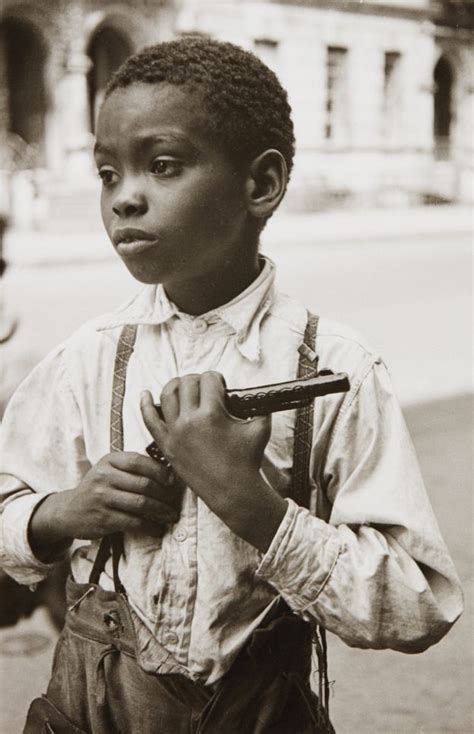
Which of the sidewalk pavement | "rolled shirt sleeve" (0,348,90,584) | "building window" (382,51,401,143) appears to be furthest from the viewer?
"building window" (382,51,401,143)

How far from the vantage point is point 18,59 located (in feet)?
68.9

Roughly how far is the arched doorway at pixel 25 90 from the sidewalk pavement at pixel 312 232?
4199 millimetres

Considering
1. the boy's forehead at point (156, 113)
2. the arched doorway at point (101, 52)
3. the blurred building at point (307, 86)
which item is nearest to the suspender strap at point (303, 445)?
the boy's forehead at point (156, 113)

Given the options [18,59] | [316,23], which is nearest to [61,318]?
[18,59]

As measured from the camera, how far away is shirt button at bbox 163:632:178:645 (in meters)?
1.27

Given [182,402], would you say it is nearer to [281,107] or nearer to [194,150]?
[194,150]

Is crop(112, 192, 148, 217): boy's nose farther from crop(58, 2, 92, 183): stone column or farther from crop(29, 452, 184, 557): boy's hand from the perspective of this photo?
crop(58, 2, 92, 183): stone column

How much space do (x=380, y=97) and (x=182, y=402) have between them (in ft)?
82.5

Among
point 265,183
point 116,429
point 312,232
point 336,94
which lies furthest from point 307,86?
point 116,429

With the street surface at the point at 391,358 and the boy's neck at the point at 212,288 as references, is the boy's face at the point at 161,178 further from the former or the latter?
the street surface at the point at 391,358

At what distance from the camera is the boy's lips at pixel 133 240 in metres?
1.23

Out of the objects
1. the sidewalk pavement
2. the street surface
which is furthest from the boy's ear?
the sidewalk pavement

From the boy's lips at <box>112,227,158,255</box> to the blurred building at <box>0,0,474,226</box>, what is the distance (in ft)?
51.9

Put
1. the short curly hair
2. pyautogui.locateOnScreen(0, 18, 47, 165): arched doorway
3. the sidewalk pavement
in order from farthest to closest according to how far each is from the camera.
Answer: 1. pyautogui.locateOnScreen(0, 18, 47, 165): arched doorway
2. the sidewalk pavement
3. the short curly hair
